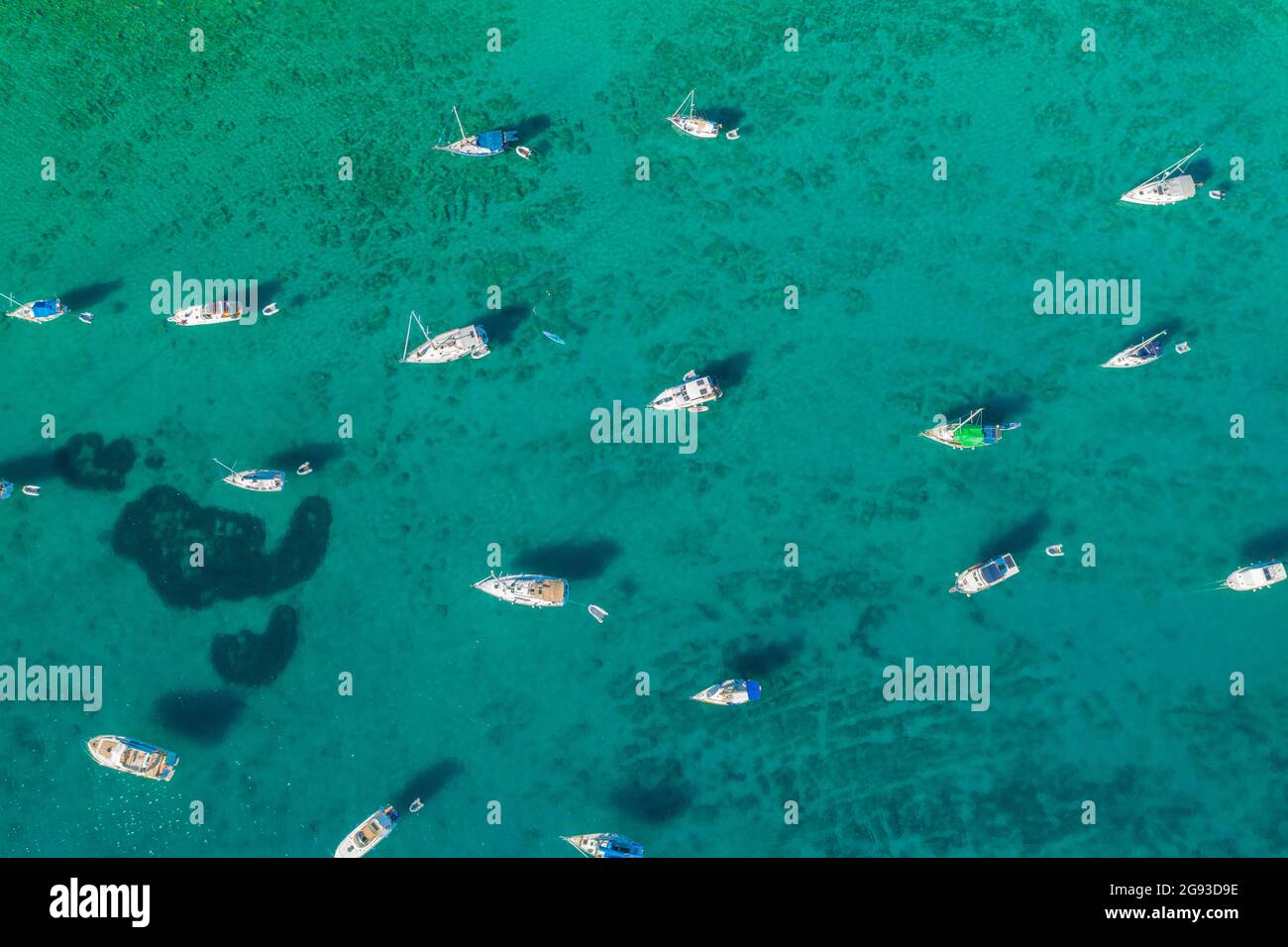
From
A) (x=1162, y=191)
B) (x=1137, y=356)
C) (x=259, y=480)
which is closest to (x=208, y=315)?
(x=259, y=480)

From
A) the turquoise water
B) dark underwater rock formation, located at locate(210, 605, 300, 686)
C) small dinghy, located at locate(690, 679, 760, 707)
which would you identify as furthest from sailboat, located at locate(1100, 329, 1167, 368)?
dark underwater rock formation, located at locate(210, 605, 300, 686)

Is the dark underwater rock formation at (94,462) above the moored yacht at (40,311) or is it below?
below

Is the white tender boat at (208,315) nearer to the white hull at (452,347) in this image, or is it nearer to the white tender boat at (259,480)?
the white tender boat at (259,480)

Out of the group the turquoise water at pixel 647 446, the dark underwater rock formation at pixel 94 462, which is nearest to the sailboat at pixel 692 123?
the turquoise water at pixel 647 446

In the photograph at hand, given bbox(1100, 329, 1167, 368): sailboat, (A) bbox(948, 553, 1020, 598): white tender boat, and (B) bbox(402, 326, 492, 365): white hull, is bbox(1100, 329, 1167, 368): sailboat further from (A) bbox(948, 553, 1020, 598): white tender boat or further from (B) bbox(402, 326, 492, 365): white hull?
(B) bbox(402, 326, 492, 365): white hull

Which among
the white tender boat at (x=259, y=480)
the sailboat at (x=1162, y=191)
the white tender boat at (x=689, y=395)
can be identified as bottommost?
the white tender boat at (x=259, y=480)

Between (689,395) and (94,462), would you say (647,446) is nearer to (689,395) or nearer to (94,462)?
(689,395)
